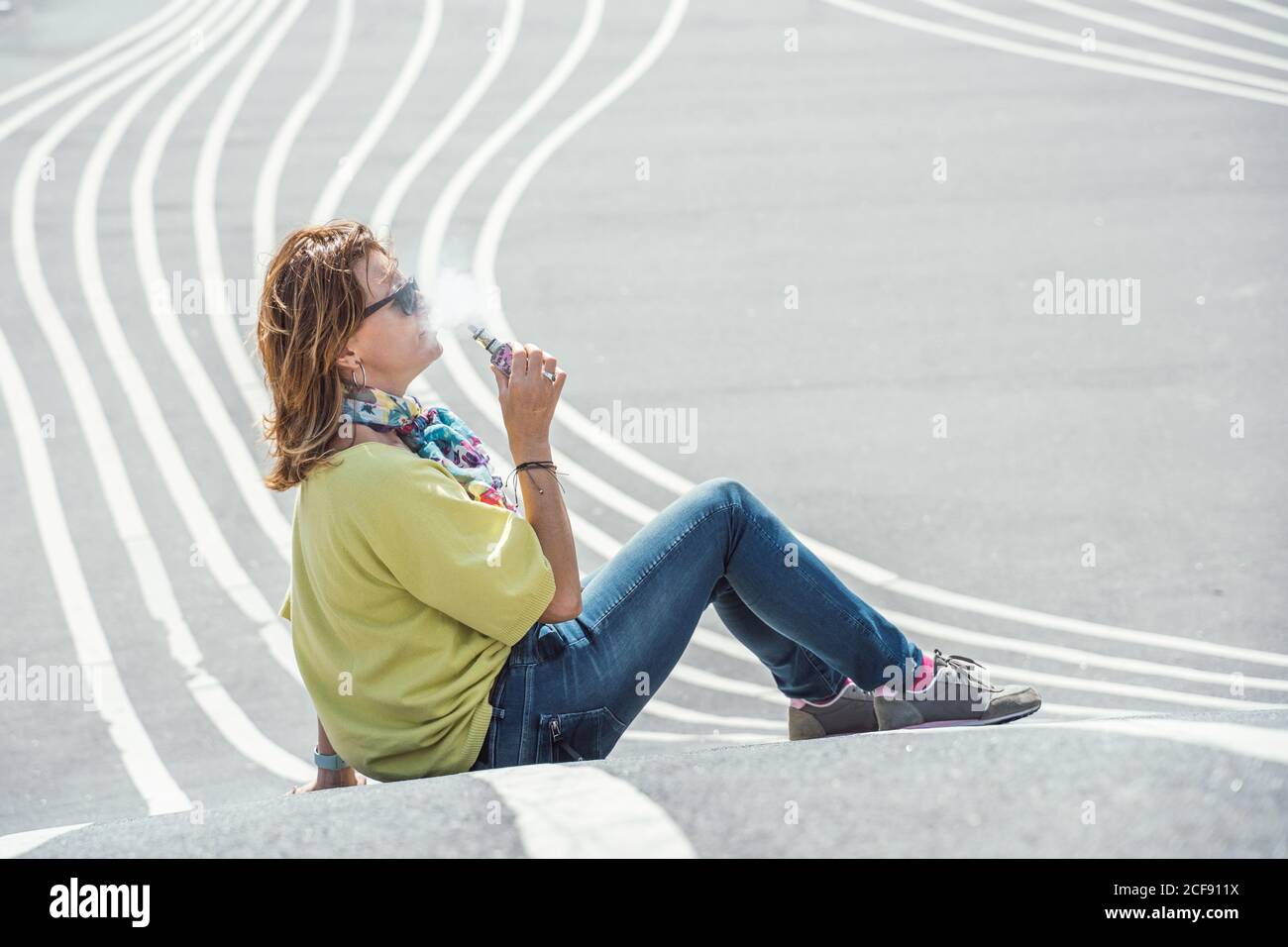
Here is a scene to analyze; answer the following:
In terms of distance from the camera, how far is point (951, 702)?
362 centimetres

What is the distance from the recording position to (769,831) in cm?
241

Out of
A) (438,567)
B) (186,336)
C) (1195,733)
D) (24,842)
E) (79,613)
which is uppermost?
(186,336)

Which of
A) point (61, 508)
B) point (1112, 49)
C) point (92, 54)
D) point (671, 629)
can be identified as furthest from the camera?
point (92, 54)

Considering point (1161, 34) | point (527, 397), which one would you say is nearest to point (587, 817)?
point (527, 397)

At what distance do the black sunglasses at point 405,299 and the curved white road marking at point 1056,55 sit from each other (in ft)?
33.4

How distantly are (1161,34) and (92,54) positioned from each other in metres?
11.3

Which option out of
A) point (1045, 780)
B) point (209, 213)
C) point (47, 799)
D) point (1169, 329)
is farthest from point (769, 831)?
point (209, 213)

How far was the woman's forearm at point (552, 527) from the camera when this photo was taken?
3.16 m

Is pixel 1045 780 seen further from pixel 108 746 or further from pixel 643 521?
pixel 643 521

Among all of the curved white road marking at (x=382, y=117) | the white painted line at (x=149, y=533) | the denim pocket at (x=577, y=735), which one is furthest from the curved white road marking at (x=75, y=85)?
the denim pocket at (x=577, y=735)

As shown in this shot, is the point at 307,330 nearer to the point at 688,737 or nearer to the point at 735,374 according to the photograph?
the point at 688,737

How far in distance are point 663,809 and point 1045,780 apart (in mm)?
698

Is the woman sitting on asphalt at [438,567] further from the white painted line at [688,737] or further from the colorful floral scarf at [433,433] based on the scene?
the white painted line at [688,737]
